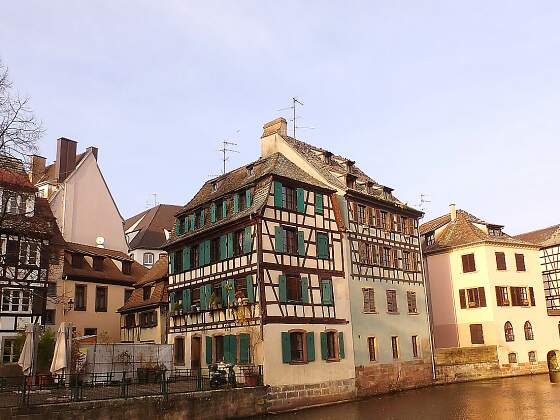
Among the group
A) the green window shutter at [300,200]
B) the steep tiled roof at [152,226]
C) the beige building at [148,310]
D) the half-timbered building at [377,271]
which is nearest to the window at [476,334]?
the half-timbered building at [377,271]

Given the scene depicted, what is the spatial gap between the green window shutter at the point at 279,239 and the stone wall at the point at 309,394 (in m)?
6.62

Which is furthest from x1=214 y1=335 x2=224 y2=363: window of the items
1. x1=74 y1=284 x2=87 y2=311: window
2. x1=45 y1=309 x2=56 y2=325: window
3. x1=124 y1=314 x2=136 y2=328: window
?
x1=74 y1=284 x2=87 y2=311: window

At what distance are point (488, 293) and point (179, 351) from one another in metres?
23.2

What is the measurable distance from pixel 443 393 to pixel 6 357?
2475 cm

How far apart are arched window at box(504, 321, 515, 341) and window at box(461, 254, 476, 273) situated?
→ 15.2 ft

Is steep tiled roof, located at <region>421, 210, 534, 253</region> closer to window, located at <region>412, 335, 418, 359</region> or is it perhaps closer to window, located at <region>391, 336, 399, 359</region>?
window, located at <region>412, 335, 418, 359</region>

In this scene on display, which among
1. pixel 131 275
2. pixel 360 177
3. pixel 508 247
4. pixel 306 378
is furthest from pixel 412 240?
pixel 131 275

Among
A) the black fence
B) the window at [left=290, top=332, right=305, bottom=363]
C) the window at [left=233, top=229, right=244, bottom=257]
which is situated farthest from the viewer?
the window at [left=233, top=229, right=244, bottom=257]

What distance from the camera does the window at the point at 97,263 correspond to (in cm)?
4106

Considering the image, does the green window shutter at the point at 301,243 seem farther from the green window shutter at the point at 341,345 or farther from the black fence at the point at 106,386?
the black fence at the point at 106,386

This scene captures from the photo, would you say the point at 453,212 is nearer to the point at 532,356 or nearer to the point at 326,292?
the point at 532,356

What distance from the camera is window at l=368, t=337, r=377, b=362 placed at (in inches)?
1251

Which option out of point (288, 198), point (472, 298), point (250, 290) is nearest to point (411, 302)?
point (472, 298)

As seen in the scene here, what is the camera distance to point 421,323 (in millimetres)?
36344
